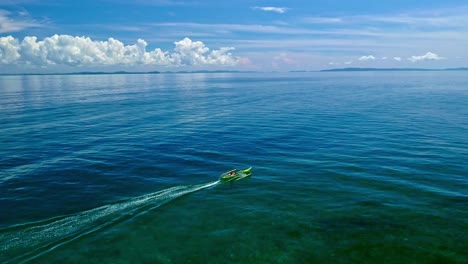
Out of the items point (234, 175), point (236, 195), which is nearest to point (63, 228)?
point (236, 195)

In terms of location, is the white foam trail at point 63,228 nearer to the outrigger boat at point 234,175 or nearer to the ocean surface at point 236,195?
the ocean surface at point 236,195

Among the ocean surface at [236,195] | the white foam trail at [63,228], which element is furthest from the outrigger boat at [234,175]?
the white foam trail at [63,228]

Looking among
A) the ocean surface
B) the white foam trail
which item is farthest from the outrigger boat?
the white foam trail

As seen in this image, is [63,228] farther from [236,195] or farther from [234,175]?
[234,175]

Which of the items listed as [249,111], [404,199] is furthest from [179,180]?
[249,111]

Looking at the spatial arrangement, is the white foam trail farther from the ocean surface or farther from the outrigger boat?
the outrigger boat

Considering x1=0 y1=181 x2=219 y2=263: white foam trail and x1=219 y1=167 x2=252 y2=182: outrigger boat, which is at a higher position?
x1=219 y1=167 x2=252 y2=182: outrigger boat
